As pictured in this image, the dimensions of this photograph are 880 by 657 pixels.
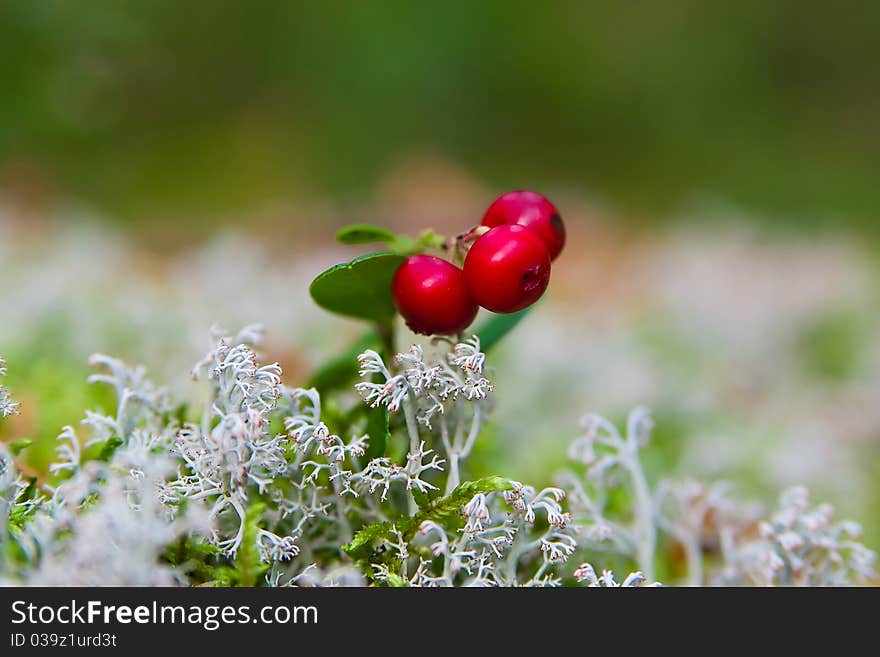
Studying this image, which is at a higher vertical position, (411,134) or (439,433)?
(411,134)

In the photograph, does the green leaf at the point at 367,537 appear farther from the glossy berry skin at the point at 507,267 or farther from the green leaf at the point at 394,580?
the glossy berry skin at the point at 507,267

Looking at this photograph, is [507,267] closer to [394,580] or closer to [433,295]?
[433,295]

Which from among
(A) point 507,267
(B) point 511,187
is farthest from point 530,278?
(B) point 511,187

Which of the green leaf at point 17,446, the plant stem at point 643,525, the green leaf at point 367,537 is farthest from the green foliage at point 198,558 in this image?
the plant stem at point 643,525
